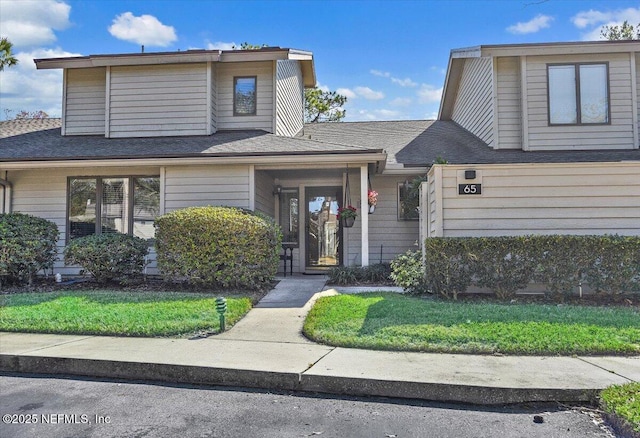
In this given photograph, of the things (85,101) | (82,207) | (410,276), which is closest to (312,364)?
(410,276)

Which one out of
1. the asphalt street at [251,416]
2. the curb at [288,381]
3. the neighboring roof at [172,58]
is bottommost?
the asphalt street at [251,416]

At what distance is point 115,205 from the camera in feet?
35.2

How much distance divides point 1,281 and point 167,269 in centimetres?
388

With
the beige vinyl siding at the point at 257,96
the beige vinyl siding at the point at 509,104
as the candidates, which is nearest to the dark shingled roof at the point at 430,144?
the beige vinyl siding at the point at 509,104

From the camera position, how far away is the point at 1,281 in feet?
29.8

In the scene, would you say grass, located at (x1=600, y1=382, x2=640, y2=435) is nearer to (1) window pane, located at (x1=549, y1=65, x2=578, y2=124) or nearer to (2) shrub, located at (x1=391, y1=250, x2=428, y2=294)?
(2) shrub, located at (x1=391, y1=250, x2=428, y2=294)

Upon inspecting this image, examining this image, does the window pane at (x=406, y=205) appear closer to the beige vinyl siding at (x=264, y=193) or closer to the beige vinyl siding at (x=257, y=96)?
the beige vinyl siding at (x=264, y=193)

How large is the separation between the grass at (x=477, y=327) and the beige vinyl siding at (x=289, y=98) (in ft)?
23.2

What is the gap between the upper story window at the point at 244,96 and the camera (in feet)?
39.1

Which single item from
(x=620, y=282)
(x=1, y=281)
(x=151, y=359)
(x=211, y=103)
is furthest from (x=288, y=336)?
(x=211, y=103)

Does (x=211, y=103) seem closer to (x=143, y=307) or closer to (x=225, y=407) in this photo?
(x=143, y=307)

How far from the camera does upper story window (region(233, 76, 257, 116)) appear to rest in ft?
39.1

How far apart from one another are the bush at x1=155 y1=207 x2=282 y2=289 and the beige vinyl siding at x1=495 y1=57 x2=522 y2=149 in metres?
6.89

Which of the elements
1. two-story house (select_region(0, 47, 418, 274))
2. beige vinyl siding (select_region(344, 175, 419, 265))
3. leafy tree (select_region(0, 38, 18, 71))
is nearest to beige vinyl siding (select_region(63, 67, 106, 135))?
two-story house (select_region(0, 47, 418, 274))
